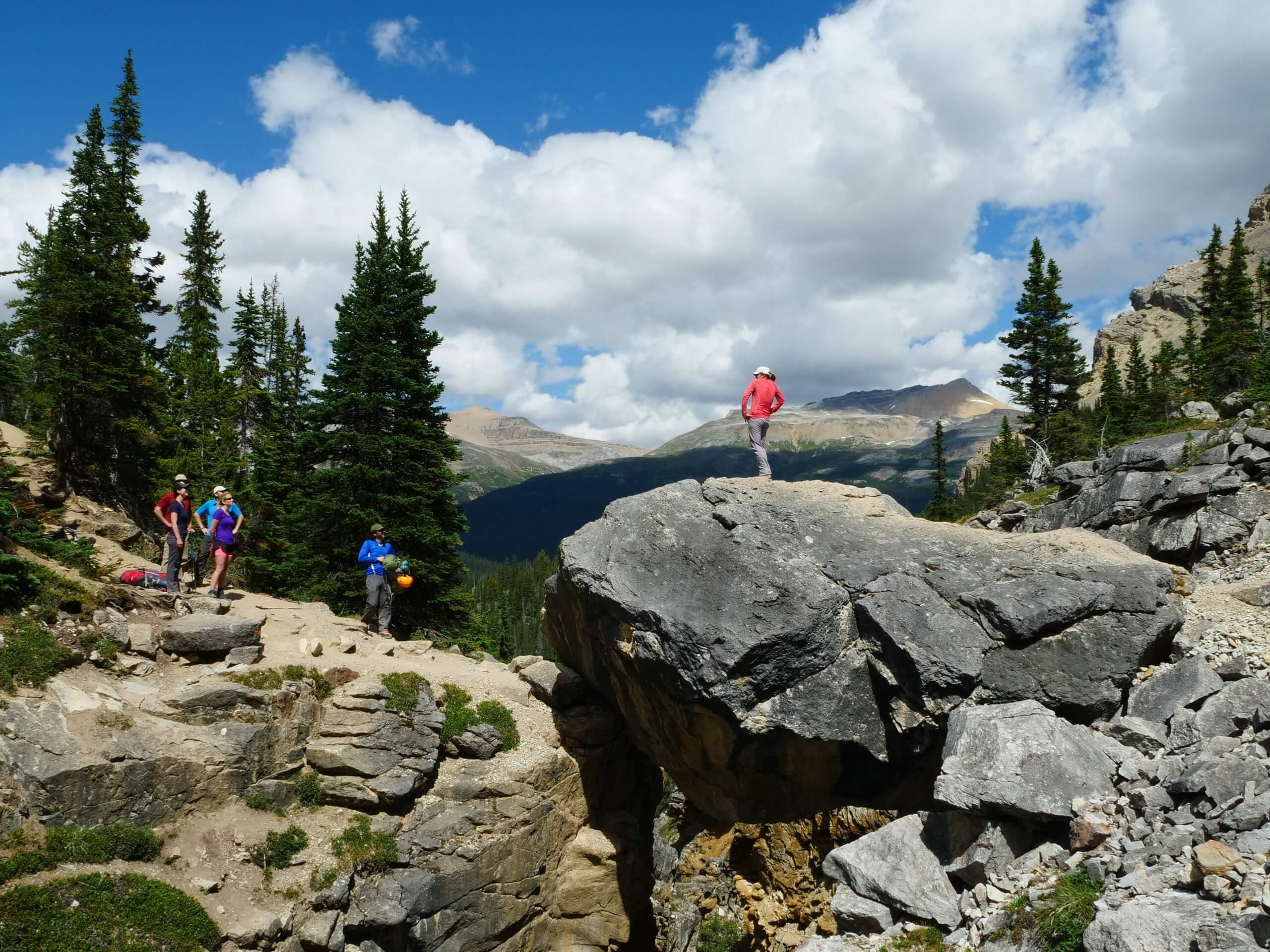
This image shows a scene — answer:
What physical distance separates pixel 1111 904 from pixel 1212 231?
109882 mm

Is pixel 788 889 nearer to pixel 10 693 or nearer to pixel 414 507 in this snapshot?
pixel 414 507

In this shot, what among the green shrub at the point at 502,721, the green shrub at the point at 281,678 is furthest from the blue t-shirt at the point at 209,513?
the green shrub at the point at 502,721

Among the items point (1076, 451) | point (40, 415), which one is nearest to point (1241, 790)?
point (40, 415)

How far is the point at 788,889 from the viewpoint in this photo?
2723cm

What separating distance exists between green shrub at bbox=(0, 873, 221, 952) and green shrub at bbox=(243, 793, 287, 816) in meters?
2.37

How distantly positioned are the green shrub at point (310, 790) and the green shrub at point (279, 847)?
78 centimetres

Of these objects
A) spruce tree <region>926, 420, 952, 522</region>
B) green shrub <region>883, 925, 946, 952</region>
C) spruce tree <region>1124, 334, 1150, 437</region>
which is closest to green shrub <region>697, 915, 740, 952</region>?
green shrub <region>883, 925, 946, 952</region>

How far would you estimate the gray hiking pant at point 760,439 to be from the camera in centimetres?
1797

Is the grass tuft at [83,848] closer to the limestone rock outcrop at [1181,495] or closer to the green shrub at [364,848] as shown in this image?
the green shrub at [364,848]

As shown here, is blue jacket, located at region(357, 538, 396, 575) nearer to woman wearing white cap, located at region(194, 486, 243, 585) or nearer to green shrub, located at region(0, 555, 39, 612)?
woman wearing white cap, located at region(194, 486, 243, 585)

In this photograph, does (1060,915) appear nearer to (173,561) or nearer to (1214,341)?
(173,561)

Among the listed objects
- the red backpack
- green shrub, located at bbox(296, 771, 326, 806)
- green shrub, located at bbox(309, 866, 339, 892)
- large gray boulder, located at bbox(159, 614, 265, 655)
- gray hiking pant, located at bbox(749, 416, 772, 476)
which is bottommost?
green shrub, located at bbox(309, 866, 339, 892)

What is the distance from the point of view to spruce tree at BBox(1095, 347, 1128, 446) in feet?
164

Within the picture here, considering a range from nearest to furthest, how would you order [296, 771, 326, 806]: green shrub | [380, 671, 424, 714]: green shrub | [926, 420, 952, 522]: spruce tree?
[296, 771, 326, 806]: green shrub < [380, 671, 424, 714]: green shrub < [926, 420, 952, 522]: spruce tree
